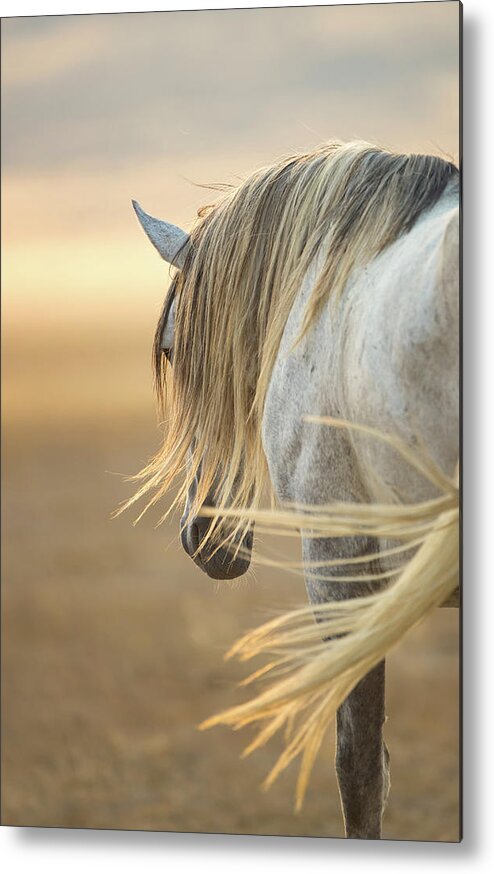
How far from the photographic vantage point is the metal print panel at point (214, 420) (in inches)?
60.0

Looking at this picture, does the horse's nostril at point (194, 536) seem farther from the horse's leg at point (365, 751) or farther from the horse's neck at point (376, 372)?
the horse's leg at point (365, 751)

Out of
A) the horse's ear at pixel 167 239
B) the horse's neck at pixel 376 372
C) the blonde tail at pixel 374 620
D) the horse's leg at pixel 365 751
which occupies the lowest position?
the horse's leg at pixel 365 751

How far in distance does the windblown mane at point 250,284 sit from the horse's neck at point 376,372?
34 mm

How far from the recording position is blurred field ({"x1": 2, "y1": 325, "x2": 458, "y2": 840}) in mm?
1725

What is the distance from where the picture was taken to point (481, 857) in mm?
1635

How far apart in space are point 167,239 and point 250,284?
166 mm

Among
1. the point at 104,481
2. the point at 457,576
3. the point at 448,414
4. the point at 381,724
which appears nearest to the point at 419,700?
the point at 381,724

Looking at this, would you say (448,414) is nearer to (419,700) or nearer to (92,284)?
(419,700)

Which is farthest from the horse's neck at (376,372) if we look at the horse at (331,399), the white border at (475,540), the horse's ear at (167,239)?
the horse's ear at (167,239)

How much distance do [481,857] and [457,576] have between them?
1.44 feet

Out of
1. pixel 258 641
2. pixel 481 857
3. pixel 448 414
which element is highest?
pixel 448 414

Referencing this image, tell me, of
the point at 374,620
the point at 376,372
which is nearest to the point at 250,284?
the point at 376,372

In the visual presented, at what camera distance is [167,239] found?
171 cm

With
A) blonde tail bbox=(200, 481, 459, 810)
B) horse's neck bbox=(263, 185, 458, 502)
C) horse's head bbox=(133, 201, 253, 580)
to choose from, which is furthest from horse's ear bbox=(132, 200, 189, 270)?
blonde tail bbox=(200, 481, 459, 810)
